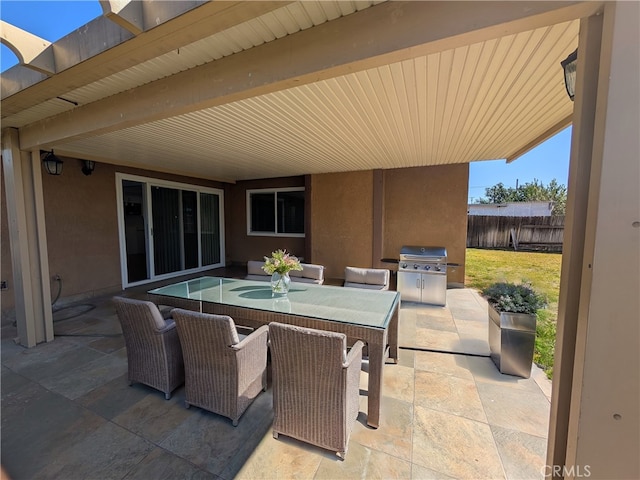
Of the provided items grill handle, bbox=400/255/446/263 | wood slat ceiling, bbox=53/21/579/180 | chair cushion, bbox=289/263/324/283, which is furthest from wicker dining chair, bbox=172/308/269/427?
grill handle, bbox=400/255/446/263

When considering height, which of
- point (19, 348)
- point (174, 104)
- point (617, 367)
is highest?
point (174, 104)

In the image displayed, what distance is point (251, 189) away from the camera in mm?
7430

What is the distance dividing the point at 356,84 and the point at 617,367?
2196 mm

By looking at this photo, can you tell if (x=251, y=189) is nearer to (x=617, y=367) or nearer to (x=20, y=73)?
(x=20, y=73)

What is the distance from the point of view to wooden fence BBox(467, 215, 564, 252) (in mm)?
9883

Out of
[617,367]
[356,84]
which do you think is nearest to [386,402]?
[617,367]

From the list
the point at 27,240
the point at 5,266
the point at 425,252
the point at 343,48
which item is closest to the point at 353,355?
the point at 343,48

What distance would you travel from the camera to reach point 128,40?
1482mm

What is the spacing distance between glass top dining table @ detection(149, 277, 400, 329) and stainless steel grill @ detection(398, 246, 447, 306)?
2.12 meters

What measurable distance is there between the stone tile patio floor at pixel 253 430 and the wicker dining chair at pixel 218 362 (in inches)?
5.9

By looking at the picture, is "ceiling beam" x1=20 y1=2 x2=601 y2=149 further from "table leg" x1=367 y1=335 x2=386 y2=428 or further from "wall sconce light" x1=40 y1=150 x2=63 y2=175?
"wall sconce light" x1=40 y1=150 x2=63 y2=175

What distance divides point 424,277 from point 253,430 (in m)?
3.55

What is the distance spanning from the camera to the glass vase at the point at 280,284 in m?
2.73

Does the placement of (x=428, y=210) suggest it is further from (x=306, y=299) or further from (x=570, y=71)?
(x=570, y=71)
